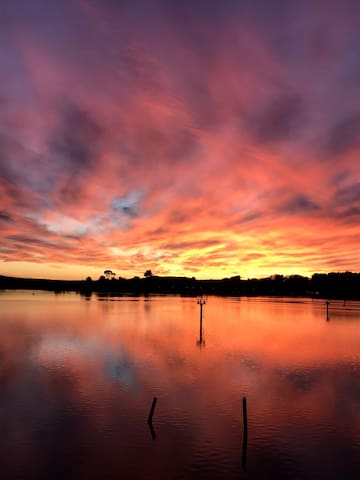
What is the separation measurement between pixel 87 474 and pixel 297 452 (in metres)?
14.0

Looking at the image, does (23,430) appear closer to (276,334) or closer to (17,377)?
(17,377)

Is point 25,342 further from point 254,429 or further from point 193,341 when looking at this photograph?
point 254,429

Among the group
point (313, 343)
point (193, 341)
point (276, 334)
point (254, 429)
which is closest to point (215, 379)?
point (254, 429)

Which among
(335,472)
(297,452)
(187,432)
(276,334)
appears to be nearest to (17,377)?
(187,432)

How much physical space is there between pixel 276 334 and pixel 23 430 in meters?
72.5

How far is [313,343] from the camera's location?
7894 centimetres

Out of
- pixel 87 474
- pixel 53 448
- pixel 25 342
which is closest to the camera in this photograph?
pixel 87 474

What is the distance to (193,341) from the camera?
7831 centimetres

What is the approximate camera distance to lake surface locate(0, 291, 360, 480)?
79.3ft

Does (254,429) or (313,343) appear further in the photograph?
(313,343)

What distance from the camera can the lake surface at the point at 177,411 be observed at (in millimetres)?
24172

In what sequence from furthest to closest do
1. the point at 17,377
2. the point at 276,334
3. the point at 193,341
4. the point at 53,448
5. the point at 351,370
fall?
the point at 276,334, the point at 193,341, the point at 351,370, the point at 17,377, the point at 53,448

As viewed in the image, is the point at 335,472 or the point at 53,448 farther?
the point at 53,448

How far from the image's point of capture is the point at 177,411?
34.4 m
